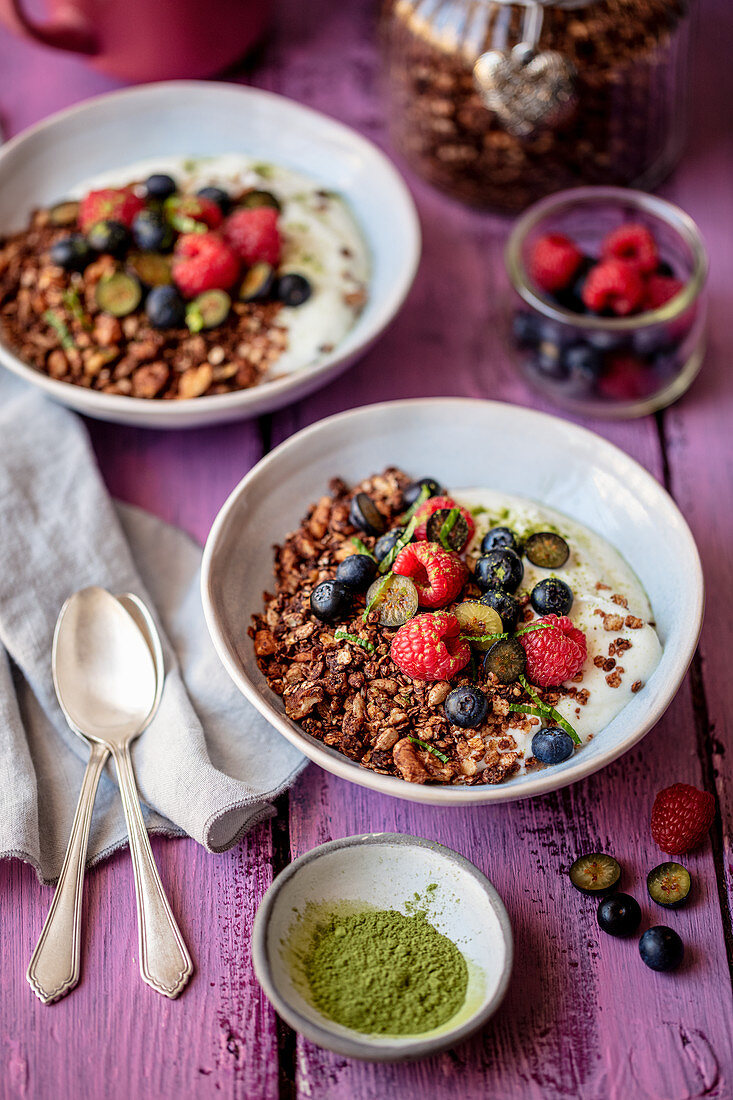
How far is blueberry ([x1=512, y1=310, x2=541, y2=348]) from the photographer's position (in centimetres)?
173

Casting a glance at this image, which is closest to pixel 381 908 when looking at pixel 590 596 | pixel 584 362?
pixel 590 596

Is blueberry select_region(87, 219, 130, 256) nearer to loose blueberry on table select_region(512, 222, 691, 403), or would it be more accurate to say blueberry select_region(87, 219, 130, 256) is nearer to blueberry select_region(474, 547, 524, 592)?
loose blueberry on table select_region(512, 222, 691, 403)

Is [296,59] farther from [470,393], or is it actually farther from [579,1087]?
[579,1087]

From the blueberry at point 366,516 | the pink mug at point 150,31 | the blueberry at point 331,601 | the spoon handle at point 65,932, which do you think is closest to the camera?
the spoon handle at point 65,932

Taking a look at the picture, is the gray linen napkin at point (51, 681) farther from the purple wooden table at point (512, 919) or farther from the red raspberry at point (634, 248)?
the red raspberry at point (634, 248)

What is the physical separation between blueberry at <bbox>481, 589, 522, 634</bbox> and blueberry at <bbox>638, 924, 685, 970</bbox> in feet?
1.40

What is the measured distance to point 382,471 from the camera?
1.58m

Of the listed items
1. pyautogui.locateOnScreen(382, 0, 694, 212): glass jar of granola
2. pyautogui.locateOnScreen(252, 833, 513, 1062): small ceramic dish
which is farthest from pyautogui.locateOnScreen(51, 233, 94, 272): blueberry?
pyautogui.locateOnScreen(252, 833, 513, 1062): small ceramic dish

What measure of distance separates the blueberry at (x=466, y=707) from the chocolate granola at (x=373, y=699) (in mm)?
18

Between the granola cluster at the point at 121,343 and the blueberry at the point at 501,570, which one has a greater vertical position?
the granola cluster at the point at 121,343

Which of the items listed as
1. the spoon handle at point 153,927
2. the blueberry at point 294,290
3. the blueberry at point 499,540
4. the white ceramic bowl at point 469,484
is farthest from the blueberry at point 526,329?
→ the spoon handle at point 153,927

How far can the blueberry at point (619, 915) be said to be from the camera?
4.16 ft

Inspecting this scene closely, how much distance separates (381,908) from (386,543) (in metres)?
0.49

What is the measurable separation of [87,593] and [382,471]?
1.62ft
